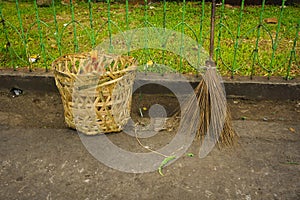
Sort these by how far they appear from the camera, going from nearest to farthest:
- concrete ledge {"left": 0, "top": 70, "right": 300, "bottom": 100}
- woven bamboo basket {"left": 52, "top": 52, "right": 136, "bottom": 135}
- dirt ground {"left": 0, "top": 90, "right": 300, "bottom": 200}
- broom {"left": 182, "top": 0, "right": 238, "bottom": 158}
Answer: dirt ground {"left": 0, "top": 90, "right": 300, "bottom": 200}
woven bamboo basket {"left": 52, "top": 52, "right": 136, "bottom": 135}
broom {"left": 182, "top": 0, "right": 238, "bottom": 158}
concrete ledge {"left": 0, "top": 70, "right": 300, "bottom": 100}

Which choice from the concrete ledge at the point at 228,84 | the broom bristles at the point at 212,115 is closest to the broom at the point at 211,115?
the broom bristles at the point at 212,115

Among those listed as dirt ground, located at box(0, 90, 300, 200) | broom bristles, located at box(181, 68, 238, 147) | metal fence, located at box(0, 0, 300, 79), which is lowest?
dirt ground, located at box(0, 90, 300, 200)

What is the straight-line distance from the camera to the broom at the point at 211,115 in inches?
101

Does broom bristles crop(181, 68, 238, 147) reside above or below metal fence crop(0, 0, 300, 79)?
below

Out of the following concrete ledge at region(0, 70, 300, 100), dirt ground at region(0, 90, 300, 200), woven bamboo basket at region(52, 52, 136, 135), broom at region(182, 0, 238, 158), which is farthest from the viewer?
concrete ledge at region(0, 70, 300, 100)

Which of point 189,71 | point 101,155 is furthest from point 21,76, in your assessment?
point 189,71

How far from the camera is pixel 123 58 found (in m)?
2.75

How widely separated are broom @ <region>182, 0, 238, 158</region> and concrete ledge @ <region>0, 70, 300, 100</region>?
0.44 metres

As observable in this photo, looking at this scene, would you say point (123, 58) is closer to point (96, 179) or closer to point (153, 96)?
point (153, 96)

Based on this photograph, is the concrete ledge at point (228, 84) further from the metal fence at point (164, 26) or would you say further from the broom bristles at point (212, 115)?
the broom bristles at point (212, 115)

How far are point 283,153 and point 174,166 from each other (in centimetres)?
77

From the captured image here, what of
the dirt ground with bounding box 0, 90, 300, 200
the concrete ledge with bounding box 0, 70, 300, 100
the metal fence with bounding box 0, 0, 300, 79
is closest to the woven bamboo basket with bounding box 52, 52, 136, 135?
the dirt ground with bounding box 0, 90, 300, 200

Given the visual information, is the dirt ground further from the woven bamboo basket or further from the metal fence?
the metal fence

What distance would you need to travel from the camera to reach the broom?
8.40ft
